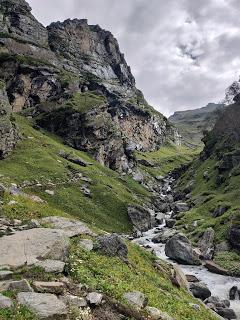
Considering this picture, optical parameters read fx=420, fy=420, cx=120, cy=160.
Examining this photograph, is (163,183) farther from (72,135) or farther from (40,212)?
(40,212)

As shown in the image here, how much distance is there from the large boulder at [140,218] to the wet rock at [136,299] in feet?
217

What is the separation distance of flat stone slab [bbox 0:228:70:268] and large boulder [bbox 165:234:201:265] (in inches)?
1641

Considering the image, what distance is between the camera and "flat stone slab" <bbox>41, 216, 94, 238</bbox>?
3060 centimetres

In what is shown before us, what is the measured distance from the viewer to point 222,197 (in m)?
100

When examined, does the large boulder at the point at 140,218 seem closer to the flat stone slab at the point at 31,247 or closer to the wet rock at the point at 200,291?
the wet rock at the point at 200,291

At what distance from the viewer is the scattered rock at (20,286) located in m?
18.3

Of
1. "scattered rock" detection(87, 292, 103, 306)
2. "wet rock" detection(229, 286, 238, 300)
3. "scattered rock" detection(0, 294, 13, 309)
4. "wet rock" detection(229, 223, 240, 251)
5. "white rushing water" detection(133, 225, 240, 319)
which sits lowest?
"white rushing water" detection(133, 225, 240, 319)

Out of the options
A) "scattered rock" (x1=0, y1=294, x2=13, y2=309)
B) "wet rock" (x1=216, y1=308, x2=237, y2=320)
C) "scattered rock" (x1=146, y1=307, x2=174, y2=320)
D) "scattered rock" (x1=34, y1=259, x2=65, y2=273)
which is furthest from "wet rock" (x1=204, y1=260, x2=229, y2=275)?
"scattered rock" (x1=0, y1=294, x2=13, y2=309)

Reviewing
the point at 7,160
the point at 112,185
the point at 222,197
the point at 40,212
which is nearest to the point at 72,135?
the point at 112,185

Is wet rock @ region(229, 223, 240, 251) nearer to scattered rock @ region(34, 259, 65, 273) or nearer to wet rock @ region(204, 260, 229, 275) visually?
wet rock @ region(204, 260, 229, 275)

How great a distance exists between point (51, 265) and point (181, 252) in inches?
1802

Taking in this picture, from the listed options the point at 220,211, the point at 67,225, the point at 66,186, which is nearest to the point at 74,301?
the point at 67,225

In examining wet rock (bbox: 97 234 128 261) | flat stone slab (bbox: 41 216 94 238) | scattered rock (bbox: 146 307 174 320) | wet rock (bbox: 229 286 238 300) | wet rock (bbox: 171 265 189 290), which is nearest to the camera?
scattered rock (bbox: 146 307 174 320)

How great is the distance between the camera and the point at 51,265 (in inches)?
850
